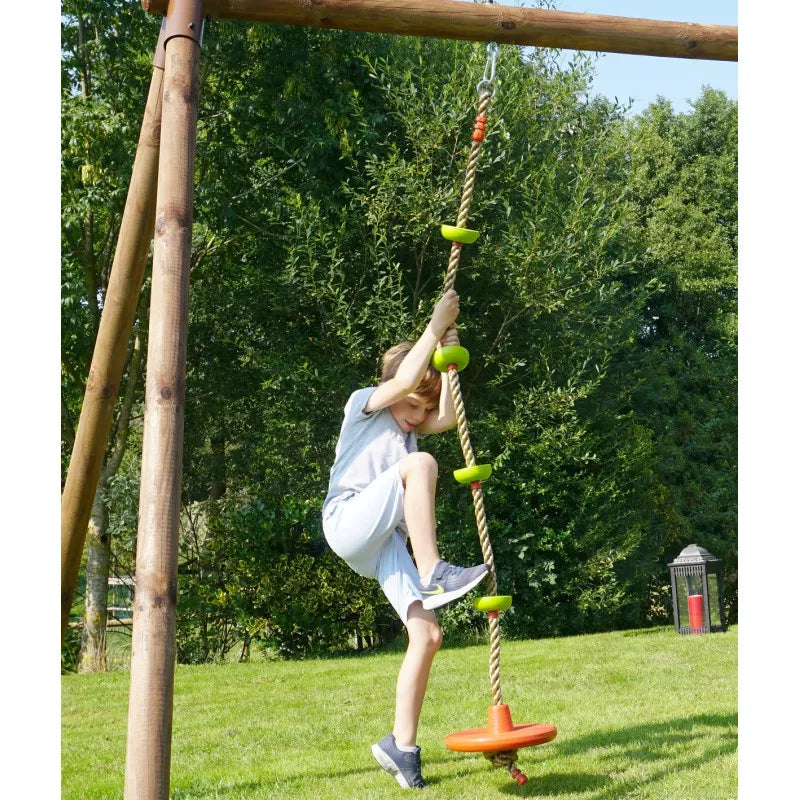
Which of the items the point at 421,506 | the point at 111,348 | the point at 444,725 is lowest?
the point at 444,725

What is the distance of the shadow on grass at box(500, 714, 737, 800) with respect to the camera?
3.27 metres

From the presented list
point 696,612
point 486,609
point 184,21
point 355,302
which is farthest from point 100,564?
point 184,21

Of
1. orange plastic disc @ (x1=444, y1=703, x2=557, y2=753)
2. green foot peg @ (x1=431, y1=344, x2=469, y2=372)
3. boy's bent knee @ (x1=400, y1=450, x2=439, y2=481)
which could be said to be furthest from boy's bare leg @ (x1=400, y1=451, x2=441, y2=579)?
orange plastic disc @ (x1=444, y1=703, x2=557, y2=753)

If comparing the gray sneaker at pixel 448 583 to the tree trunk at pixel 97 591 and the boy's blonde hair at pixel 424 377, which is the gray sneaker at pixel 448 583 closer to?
the boy's blonde hair at pixel 424 377

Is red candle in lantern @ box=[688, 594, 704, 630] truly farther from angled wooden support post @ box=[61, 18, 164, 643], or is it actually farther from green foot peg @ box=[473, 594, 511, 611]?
angled wooden support post @ box=[61, 18, 164, 643]

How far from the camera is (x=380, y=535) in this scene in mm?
3385

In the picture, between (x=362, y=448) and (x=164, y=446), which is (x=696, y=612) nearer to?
(x=362, y=448)

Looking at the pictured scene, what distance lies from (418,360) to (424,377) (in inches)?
10.5

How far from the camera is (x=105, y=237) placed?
31.8 feet

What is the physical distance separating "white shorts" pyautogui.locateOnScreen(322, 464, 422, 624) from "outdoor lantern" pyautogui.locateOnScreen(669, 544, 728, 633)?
22.3 feet

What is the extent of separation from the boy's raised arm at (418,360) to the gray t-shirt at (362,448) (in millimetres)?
109

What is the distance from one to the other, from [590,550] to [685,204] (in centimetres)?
816
